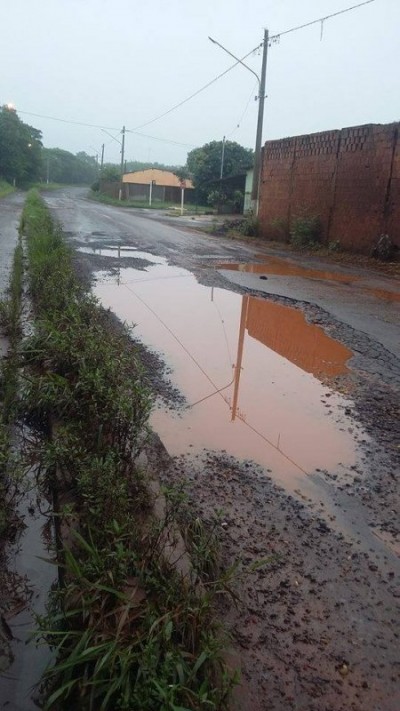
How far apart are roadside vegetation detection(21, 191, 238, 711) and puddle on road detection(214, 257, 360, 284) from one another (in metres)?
8.36

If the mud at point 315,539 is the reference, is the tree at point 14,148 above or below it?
above

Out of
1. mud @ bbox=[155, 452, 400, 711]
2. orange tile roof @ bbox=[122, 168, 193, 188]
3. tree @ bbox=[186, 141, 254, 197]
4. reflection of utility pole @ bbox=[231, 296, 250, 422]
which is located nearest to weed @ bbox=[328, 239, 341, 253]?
reflection of utility pole @ bbox=[231, 296, 250, 422]

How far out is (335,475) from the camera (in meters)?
3.55

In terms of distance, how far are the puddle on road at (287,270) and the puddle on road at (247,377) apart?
3185mm

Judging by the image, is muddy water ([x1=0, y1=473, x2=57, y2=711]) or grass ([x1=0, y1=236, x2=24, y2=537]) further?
grass ([x1=0, y1=236, x2=24, y2=537])

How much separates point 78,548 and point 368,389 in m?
3.28

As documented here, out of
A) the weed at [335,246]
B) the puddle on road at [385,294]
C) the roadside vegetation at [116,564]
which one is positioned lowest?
the roadside vegetation at [116,564]

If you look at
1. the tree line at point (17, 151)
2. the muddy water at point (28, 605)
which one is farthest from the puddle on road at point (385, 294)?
the tree line at point (17, 151)

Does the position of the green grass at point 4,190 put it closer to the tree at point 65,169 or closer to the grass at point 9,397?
the grass at point 9,397

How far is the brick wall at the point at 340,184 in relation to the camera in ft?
46.0

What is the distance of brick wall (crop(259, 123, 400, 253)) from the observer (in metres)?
14.0

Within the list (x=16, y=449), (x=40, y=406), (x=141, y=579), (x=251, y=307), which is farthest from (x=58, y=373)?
(x=251, y=307)

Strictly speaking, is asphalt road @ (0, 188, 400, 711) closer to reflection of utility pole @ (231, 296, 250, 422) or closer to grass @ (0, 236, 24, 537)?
reflection of utility pole @ (231, 296, 250, 422)

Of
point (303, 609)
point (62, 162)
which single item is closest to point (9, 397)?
point (303, 609)
